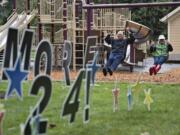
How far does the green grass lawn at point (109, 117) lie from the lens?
734 cm

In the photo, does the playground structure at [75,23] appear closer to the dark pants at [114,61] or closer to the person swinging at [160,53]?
the person swinging at [160,53]

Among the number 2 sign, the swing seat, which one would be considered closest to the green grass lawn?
the number 2 sign

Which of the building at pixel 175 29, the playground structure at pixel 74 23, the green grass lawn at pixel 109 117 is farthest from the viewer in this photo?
the building at pixel 175 29

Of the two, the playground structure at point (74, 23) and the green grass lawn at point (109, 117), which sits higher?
the playground structure at point (74, 23)

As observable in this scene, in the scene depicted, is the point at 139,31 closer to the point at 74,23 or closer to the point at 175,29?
the point at 74,23

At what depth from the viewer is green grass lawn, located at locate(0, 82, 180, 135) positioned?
734 cm

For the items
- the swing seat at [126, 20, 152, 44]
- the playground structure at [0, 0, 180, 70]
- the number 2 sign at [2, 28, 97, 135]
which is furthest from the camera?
the swing seat at [126, 20, 152, 44]

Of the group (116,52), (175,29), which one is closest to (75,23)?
(116,52)

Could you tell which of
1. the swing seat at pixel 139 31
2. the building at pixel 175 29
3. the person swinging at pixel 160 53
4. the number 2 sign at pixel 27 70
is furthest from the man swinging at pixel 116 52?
the building at pixel 175 29

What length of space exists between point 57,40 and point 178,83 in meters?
10.9

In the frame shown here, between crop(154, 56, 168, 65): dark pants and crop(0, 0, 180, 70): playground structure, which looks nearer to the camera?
crop(154, 56, 168, 65): dark pants

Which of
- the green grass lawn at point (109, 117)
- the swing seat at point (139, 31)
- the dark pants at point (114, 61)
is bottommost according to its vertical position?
the green grass lawn at point (109, 117)

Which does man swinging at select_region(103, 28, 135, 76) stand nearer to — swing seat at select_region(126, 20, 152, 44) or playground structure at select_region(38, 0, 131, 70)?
playground structure at select_region(38, 0, 131, 70)

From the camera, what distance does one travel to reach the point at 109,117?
8.41m
